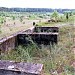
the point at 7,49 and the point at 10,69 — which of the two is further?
the point at 7,49

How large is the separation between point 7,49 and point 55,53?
5.72 ft

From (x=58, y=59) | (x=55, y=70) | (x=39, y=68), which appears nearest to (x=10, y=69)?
(x=39, y=68)

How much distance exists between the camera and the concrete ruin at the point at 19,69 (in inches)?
140

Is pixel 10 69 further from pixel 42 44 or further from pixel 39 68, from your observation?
pixel 42 44

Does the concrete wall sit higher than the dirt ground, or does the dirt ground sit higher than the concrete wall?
the concrete wall

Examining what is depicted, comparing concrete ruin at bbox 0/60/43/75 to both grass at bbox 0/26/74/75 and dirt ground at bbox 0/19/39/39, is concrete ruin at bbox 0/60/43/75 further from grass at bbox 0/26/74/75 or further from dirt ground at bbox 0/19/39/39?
dirt ground at bbox 0/19/39/39

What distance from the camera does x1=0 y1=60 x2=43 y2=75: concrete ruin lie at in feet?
11.6

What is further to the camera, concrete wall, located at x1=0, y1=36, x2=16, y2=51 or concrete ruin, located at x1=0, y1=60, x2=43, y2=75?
concrete wall, located at x1=0, y1=36, x2=16, y2=51

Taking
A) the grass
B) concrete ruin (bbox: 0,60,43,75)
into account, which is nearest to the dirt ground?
the grass

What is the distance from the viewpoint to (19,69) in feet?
11.7

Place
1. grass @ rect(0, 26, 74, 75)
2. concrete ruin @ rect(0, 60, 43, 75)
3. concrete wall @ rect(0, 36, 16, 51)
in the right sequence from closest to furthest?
concrete ruin @ rect(0, 60, 43, 75)
grass @ rect(0, 26, 74, 75)
concrete wall @ rect(0, 36, 16, 51)

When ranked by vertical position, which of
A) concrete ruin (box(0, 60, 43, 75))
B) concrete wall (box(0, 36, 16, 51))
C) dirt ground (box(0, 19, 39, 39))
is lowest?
dirt ground (box(0, 19, 39, 39))

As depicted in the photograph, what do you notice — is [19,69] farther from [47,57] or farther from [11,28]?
[11,28]

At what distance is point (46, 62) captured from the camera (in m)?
5.68
